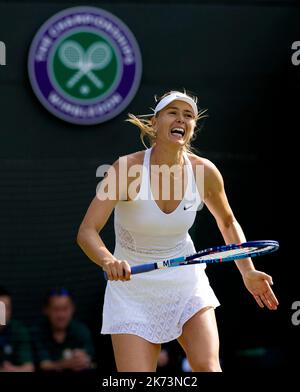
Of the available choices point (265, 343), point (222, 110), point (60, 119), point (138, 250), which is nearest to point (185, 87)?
point (222, 110)

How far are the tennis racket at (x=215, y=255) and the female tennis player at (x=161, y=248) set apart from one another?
0.11m

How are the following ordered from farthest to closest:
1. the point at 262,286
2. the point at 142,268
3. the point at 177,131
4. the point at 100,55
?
the point at 100,55, the point at 177,131, the point at 262,286, the point at 142,268

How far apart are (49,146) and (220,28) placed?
121 cm

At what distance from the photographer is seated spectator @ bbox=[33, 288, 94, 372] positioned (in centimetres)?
631

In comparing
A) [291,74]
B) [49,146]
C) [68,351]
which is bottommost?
[68,351]

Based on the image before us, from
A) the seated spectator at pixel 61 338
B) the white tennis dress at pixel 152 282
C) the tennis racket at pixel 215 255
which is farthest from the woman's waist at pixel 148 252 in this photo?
the seated spectator at pixel 61 338

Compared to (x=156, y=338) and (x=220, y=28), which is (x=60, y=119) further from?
(x=156, y=338)

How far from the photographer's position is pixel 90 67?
6500 millimetres

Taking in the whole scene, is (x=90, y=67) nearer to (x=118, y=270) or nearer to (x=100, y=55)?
(x=100, y=55)

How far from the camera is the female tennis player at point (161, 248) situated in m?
4.44

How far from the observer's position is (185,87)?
655 centimetres

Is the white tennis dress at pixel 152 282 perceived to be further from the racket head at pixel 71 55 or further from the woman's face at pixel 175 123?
the racket head at pixel 71 55

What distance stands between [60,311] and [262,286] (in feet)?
6.98

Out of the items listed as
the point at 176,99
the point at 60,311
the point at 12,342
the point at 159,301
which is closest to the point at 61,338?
the point at 60,311
